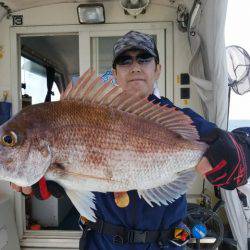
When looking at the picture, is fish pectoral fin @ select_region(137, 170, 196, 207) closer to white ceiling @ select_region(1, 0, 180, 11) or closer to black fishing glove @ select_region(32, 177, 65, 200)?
black fishing glove @ select_region(32, 177, 65, 200)

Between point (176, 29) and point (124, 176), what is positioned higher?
point (176, 29)

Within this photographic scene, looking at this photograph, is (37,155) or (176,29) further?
(176,29)

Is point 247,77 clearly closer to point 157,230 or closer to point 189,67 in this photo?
point 189,67

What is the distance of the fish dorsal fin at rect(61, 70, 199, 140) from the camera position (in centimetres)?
140

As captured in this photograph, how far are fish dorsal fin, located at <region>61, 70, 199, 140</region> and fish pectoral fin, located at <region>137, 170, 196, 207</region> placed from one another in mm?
183

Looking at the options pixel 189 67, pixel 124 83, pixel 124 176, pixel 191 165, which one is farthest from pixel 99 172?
pixel 189 67

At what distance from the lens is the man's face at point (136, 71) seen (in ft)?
6.15

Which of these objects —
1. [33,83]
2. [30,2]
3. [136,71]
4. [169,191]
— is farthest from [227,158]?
[33,83]

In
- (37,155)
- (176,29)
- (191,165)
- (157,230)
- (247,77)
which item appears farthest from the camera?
(176,29)

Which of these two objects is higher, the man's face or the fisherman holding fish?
the man's face

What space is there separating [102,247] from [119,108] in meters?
0.92

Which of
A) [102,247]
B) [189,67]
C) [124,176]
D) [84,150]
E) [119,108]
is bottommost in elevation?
[102,247]

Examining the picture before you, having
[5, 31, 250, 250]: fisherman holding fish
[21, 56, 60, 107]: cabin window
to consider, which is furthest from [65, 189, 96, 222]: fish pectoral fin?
[21, 56, 60, 107]: cabin window

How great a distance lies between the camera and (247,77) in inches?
152
